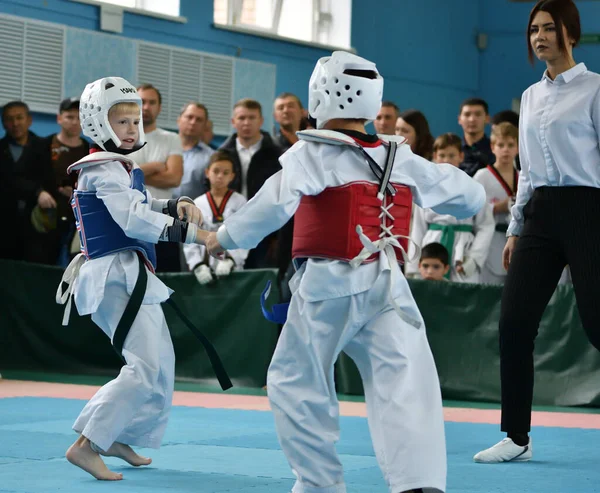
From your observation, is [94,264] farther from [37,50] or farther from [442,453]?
[37,50]

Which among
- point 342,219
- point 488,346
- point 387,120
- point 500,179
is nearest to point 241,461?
point 342,219

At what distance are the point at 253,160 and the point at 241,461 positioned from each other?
399cm

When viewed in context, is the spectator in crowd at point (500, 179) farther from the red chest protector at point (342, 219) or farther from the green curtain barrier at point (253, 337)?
the red chest protector at point (342, 219)

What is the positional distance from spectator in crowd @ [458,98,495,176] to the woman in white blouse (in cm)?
347

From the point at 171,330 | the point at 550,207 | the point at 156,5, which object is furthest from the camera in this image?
the point at 156,5

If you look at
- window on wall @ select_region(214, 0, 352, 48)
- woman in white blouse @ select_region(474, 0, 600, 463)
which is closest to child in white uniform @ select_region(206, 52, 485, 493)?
woman in white blouse @ select_region(474, 0, 600, 463)

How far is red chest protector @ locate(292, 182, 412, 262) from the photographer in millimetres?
3465

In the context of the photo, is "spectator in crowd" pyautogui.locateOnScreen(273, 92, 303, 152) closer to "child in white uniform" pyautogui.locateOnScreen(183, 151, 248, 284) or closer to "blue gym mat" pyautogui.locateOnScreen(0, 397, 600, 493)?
"child in white uniform" pyautogui.locateOnScreen(183, 151, 248, 284)

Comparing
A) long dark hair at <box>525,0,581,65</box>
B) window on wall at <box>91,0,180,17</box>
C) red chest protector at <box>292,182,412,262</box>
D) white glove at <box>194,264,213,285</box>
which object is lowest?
white glove at <box>194,264,213,285</box>

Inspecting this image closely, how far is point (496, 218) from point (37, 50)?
5.47 meters

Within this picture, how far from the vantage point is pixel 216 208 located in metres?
7.94

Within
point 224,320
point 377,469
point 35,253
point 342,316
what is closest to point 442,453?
point 342,316

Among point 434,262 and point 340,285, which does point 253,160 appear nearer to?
point 434,262

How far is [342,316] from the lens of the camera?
3482mm
